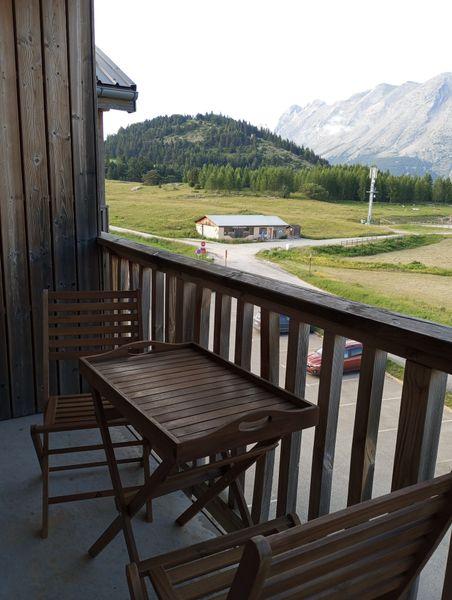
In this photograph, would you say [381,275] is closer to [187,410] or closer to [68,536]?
[68,536]

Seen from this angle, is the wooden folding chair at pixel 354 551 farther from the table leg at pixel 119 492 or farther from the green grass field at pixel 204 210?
the green grass field at pixel 204 210

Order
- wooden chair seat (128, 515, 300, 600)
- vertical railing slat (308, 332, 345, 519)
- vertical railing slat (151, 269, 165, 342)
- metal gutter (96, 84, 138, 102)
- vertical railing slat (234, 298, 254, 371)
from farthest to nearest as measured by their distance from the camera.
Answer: metal gutter (96, 84, 138, 102) < vertical railing slat (151, 269, 165, 342) < vertical railing slat (234, 298, 254, 371) < vertical railing slat (308, 332, 345, 519) < wooden chair seat (128, 515, 300, 600)

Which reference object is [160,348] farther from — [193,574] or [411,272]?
[411,272]

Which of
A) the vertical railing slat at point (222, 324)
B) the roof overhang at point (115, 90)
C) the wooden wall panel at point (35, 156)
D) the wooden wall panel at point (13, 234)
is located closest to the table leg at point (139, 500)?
the vertical railing slat at point (222, 324)

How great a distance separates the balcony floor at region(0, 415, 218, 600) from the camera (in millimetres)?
1816

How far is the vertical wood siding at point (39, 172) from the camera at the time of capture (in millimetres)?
2842

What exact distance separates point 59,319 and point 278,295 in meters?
1.24

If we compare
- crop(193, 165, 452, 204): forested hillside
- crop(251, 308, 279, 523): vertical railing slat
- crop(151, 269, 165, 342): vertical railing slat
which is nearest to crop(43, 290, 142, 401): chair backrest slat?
crop(151, 269, 165, 342): vertical railing slat

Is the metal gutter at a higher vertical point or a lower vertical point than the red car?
higher

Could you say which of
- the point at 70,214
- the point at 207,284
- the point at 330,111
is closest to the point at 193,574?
the point at 207,284

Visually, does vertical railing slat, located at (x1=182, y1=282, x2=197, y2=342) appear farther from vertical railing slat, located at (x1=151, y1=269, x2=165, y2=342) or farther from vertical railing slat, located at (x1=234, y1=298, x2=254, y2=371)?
vertical railing slat, located at (x1=234, y1=298, x2=254, y2=371)

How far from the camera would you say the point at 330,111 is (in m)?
9.98

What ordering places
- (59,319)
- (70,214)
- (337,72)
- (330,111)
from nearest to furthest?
(59,319) < (70,214) < (337,72) < (330,111)

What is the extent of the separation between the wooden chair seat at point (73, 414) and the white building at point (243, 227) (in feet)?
11.4
